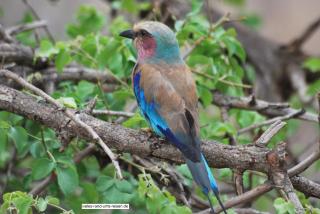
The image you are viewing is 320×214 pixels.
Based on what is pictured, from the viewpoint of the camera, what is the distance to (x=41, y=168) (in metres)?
3.38

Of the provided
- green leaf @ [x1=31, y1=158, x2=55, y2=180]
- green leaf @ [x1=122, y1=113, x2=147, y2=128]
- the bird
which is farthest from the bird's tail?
green leaf @ [x1=31, y1=158, x2=55, y2=180]

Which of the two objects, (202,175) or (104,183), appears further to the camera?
(104,183)

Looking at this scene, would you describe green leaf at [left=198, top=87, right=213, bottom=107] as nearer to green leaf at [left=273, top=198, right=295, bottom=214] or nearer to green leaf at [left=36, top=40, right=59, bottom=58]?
green leaf at [left=36, top=40, right=59, bottom=58]

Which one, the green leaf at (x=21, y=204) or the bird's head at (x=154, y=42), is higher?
the bird's head at (x=154, y=42)

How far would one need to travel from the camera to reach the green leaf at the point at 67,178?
3.32 metres

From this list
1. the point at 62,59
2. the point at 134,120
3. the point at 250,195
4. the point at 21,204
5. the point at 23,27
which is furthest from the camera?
the point at 23,27

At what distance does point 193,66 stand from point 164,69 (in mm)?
447

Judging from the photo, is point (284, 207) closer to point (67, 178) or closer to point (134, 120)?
point (134, 120)

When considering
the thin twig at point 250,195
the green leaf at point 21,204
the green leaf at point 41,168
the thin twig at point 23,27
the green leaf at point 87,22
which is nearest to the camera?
the green leaf at point 21,204

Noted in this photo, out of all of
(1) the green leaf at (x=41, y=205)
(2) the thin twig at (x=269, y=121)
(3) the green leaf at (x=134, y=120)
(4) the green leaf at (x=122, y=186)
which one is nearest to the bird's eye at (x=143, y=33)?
(3) the green leaf at (x=134, y=120)

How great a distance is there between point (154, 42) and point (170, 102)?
1.92ft

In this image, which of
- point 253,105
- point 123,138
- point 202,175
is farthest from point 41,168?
point 253,105

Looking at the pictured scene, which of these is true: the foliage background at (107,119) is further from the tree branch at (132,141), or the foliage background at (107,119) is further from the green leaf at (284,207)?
the green leaf at (284,207)

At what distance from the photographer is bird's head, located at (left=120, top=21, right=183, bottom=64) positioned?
12.8 ft
